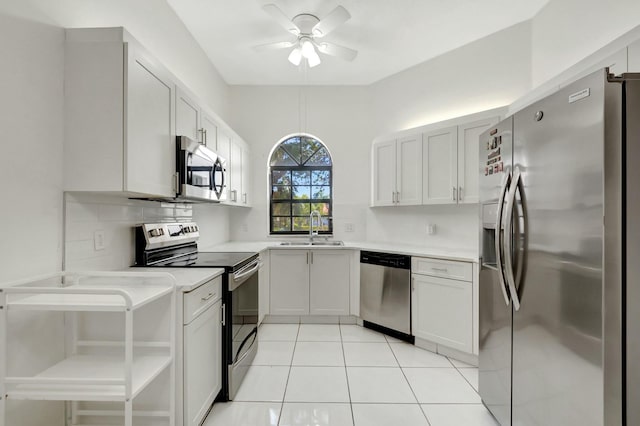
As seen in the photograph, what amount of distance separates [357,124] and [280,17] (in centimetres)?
195

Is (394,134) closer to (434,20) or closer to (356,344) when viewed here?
→ (434,20)

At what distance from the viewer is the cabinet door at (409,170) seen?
10.9 feet

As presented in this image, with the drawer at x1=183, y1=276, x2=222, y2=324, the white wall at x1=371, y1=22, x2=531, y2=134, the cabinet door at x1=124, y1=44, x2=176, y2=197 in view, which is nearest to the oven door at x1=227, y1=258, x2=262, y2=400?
the drawer at x1=183, y1=276, x2=222, y2=324

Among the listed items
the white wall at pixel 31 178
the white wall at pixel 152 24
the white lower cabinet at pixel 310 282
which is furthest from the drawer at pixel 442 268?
the white wall at pixel 152 24

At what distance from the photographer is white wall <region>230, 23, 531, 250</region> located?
3436 millimetres

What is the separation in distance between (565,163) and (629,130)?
0.21m

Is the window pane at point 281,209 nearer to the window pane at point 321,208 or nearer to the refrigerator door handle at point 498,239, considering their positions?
the window pane at point 321,208

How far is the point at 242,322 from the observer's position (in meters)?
2.29

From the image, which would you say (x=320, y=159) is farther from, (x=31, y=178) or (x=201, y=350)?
(x=31, y=178)

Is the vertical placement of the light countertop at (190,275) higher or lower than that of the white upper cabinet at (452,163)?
lower

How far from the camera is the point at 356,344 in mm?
3029

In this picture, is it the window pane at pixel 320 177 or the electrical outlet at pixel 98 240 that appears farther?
the window pane at pixel 320 177

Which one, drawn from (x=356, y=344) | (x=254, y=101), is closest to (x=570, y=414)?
(x=356, y=344)

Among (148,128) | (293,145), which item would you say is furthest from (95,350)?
(293,145)
